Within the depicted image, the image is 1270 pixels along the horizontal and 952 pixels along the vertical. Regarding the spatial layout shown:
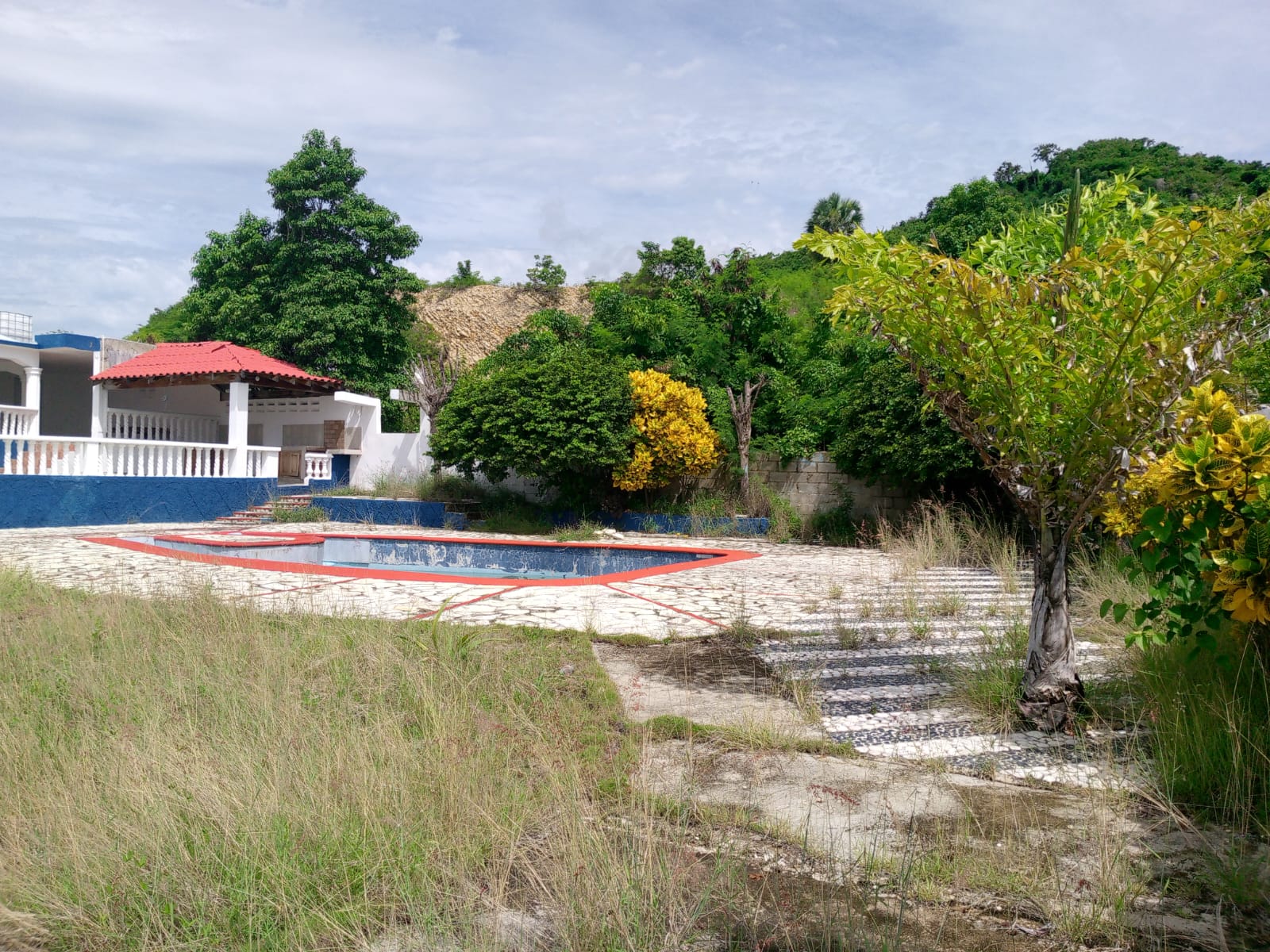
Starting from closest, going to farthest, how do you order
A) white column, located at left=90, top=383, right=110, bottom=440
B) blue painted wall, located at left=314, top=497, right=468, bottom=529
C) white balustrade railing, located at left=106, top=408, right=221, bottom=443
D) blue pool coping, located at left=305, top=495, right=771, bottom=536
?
blue pool coping, located at left=305, top=495, right=771, bottom=536 < blue painted wall, located at left=314, top=497, right=468, bottom=529 < white column, located at left=90, top=383, right=110, bottom=440 < white balustrade railing, located at left=106, top=408, right=221, bottom=443

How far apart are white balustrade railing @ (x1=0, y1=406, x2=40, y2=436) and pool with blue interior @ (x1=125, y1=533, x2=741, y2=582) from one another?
219 inches

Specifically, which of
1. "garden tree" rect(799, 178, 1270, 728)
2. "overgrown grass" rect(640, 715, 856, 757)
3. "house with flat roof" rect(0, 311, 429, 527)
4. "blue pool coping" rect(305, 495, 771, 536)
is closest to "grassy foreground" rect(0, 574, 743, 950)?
"overgrown grass" rect(640, 715, 856, 757)

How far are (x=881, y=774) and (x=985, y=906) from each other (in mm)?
1112

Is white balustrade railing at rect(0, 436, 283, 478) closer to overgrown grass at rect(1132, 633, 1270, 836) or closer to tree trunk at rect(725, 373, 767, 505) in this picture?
tree trunk at rect(725, 373, 767, 505)

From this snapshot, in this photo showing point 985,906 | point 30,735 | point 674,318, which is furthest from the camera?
Result: point 674,318

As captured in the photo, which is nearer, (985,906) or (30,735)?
(985,906)

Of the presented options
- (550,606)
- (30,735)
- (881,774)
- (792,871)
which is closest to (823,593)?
(550,606)

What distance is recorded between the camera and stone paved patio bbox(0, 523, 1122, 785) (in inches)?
169

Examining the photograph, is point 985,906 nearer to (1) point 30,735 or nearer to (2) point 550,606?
(1) point 30,735

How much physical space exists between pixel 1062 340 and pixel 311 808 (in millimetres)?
3919

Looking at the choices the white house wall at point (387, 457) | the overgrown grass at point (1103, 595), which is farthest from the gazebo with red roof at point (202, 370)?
the overgrown grass at point (1103, 595)

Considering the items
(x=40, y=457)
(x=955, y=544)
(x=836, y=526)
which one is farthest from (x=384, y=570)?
(x=40, y=457)

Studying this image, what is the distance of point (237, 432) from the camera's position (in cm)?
1784

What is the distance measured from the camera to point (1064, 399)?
4359 mm
